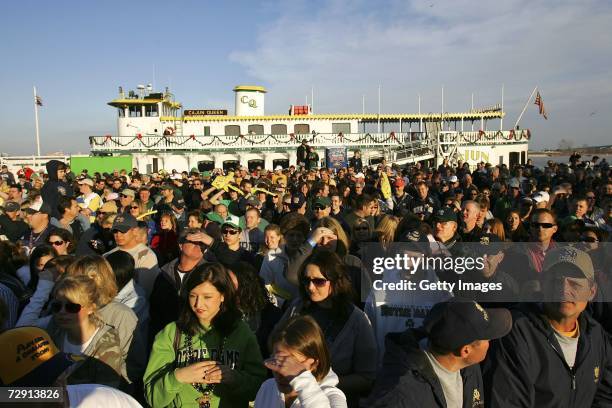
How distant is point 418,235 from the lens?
14.1 ft

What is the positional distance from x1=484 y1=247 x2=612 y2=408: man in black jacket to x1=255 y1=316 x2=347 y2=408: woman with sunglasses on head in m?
1.02

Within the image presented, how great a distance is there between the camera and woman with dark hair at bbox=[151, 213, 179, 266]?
6035mm

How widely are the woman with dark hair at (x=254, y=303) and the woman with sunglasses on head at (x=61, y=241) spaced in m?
2.62

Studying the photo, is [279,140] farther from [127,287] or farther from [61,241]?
[127,287]

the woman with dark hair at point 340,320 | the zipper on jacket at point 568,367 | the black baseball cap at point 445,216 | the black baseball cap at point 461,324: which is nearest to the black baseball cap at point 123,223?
the woman with dark hair at point 340,320

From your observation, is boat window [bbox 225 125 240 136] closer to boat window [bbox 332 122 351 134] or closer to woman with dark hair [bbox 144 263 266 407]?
boat window [bbox 332 122 351 134]

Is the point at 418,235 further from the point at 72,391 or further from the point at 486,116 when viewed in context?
the point at 486,116

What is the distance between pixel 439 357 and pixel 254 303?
5.80 feet

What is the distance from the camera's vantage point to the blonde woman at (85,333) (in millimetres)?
2688

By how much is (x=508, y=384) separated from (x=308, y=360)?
123 centimetres

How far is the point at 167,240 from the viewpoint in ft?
20.1

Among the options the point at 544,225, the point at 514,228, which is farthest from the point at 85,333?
the point at 514,228

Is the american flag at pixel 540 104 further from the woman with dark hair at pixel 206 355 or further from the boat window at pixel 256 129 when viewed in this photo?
the woman with dark hair at pixel 206 355

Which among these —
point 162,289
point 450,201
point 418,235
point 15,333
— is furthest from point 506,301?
point 450,201
